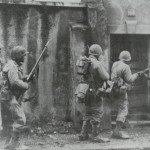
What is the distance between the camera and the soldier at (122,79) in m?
9.62

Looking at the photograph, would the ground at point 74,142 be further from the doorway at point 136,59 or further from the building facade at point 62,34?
the doorway at point 136,59

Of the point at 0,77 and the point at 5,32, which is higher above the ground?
the point at 5,32

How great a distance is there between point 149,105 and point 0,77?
4371 mm

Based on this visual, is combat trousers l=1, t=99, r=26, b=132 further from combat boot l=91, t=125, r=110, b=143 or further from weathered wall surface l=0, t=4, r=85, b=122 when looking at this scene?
weathered wall surface l=0, t=4, r=85, b=122

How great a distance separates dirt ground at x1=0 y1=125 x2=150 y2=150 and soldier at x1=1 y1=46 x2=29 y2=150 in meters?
0.81

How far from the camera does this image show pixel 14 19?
34.5ft

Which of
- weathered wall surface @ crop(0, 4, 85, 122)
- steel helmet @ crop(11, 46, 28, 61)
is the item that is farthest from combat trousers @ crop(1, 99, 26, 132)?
weathered wall surface @ crop(0, 4, 85, 122)

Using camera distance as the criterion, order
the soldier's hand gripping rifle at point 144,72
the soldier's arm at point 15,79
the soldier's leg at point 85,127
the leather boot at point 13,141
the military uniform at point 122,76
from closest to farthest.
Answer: the soldier's arm at point 15,79 < the leather boot at point 13,141 < the soldier's leg at point 85,127 < the military uniform at point 122,76 < the soldier's hand gripping rifle at point 144,72

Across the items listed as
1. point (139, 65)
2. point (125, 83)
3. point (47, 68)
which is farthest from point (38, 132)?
point (139, 65)

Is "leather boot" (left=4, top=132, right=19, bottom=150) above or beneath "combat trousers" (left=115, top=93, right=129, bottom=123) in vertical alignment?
beneath

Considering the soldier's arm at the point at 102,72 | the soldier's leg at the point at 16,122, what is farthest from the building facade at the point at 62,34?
the soldier's leg at the point at 16,122

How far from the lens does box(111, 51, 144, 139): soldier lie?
9617mm

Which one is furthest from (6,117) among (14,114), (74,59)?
(74,59)

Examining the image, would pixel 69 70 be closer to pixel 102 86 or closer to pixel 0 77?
pixel 102 86
